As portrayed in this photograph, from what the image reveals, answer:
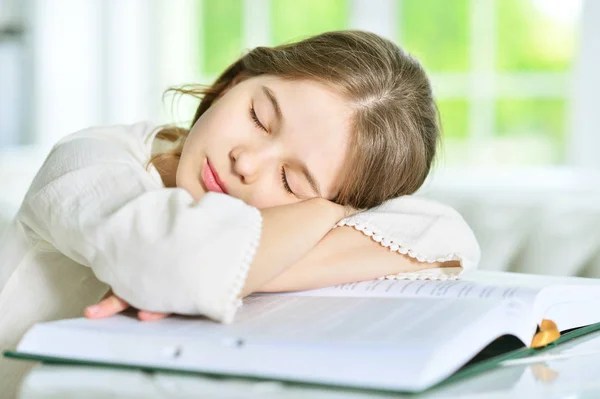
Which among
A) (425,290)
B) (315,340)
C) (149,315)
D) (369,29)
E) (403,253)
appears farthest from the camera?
(369,29)

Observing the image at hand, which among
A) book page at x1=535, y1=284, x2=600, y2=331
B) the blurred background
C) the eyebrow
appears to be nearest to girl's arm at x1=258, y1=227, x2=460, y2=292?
the eyebrow

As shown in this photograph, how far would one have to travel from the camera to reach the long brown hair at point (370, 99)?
1209mm

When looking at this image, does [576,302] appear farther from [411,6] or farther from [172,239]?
[411,6]

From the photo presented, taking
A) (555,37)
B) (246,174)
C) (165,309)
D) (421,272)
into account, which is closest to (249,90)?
(246,174)

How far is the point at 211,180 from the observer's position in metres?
1.13

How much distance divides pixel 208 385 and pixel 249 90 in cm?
62

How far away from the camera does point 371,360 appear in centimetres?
65

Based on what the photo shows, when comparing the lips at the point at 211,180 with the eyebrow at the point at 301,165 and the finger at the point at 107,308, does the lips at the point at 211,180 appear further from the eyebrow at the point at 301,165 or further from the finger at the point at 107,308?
the finger at the point at 107,308

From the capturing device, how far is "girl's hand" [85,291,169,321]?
0.81m

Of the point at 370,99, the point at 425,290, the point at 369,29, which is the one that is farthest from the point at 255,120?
the point at 369,29

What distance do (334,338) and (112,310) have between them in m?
0.25

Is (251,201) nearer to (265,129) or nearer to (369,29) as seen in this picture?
(265,129)

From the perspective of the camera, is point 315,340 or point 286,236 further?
point 286,236

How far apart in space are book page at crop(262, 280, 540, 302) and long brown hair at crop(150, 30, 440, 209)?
0.24 metres
